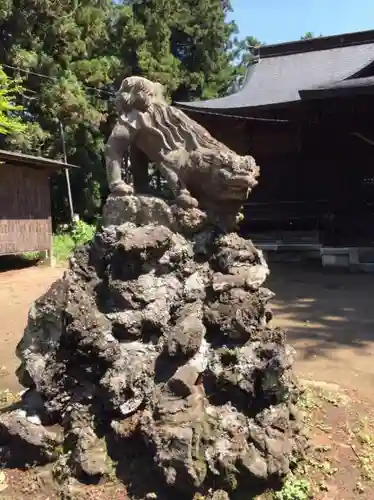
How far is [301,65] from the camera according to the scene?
16281mm

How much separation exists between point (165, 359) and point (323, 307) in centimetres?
513

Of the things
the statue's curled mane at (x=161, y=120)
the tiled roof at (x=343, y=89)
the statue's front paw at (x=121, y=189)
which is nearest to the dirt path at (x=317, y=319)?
the statue's front paw at (x=121, y=189)

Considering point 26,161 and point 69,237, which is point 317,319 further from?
point 69,237

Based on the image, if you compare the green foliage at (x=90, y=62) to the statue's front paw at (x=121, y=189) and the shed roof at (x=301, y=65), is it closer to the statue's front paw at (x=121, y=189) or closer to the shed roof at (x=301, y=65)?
the shed roof at (x=301, y=65)

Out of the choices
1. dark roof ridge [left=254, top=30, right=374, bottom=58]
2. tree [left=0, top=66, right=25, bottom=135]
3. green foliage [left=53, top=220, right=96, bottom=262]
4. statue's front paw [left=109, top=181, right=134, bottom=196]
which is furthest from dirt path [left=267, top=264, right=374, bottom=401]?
dark roof ridge [left=254, top=30, right=374, bottom=58]

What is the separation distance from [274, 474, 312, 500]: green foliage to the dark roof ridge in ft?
51.3

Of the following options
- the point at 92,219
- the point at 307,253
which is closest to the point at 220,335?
the point at 307,253

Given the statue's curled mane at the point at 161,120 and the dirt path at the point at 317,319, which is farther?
the dirt path at the point at 317,319

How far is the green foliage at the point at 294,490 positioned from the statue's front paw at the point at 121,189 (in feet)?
9.09

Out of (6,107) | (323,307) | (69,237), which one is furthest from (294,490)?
(69,237)

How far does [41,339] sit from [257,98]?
11.3m

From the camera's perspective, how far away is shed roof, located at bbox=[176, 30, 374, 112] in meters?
14.5

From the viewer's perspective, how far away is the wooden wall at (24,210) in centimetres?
1370

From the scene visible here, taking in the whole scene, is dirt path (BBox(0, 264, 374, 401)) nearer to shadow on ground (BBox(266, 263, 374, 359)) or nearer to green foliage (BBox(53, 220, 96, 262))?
shadow on ground (BBox(266, 263, 374, 359))
